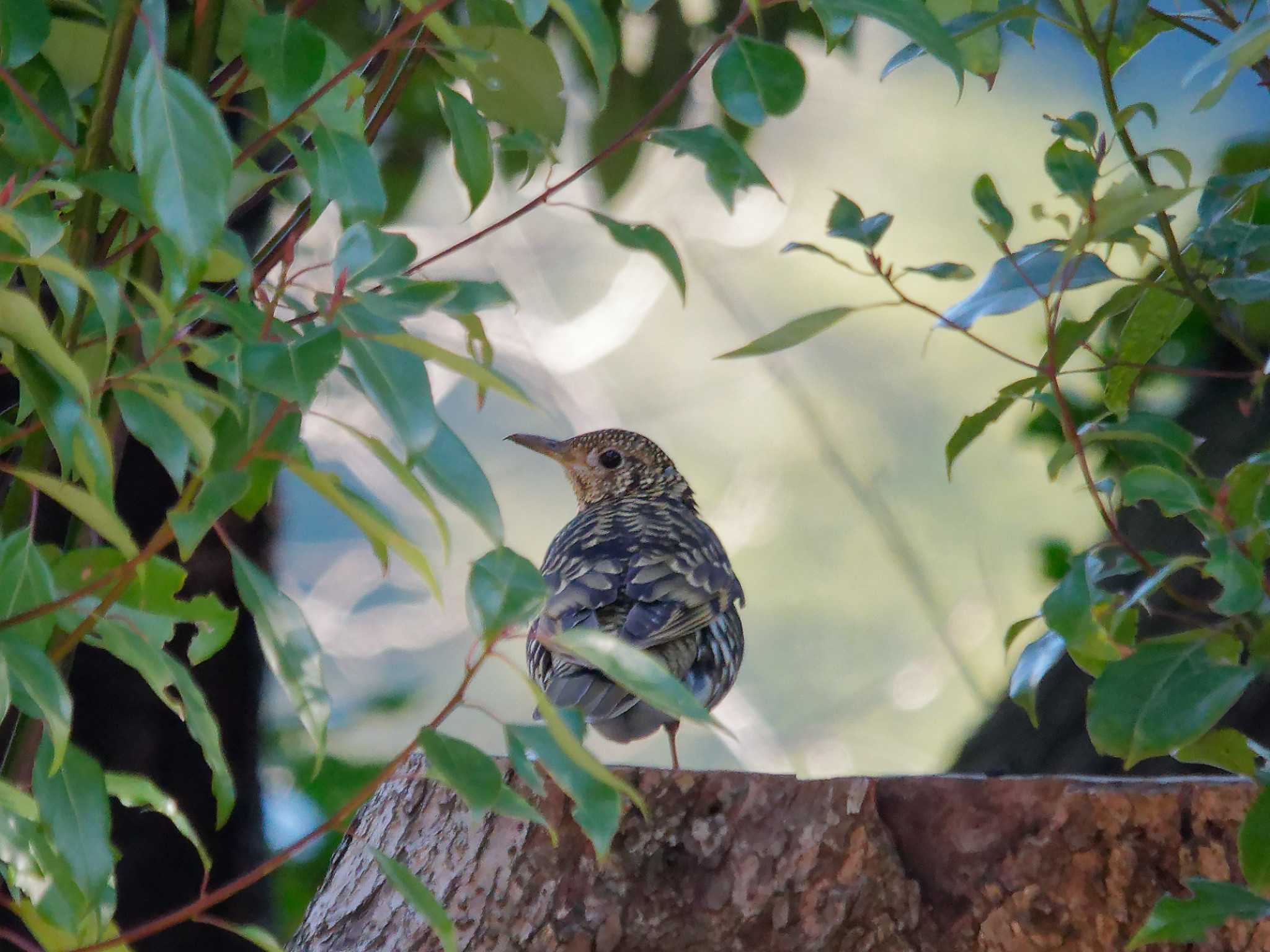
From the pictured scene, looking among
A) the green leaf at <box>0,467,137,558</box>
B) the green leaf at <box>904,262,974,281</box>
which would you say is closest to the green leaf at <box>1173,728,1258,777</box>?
the green leaf at <box>904,262,974,281</box>

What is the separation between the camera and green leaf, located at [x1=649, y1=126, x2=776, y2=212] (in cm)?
78

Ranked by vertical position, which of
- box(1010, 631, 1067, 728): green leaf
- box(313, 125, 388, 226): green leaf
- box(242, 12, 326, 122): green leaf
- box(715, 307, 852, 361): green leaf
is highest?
box(242, 12, 326, 122): green leaf

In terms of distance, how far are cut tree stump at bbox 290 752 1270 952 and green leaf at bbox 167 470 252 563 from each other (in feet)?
2.20

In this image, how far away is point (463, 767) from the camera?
2.07ft

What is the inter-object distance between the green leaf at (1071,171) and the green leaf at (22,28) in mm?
617

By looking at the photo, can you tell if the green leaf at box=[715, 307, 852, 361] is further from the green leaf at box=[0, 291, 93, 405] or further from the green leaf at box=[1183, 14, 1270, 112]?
the green leaf at box=[0, 291, 93, 405]

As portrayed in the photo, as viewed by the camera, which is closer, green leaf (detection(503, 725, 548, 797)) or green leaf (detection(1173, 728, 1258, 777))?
green leaf (detection(503, 725, 548, 797))

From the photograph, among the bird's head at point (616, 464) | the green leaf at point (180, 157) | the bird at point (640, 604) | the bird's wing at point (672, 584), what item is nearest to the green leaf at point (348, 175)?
the green leaf at point (180, 157)

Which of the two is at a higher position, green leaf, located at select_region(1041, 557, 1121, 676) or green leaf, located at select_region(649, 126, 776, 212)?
green leaf, located at select_region(649, 126, 776, 212)

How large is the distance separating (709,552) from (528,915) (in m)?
0.70

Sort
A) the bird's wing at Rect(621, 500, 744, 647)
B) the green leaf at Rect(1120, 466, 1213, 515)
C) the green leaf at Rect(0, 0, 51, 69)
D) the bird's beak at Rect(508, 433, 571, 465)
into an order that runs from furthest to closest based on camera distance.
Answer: the bird's beak at Rect(508, 433, 571, 465) → the bird's wing at Rect(621, 500, 744, 647) → the green leaf at Rect(1120, 466, 1213, 515) → the green leaf at Rect(0, 0, 51, 69)

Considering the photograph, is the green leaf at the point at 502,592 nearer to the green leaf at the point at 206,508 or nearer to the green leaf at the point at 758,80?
the green leaf at the point at 206,508

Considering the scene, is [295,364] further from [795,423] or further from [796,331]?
[795,423]

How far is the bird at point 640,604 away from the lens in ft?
4.76
